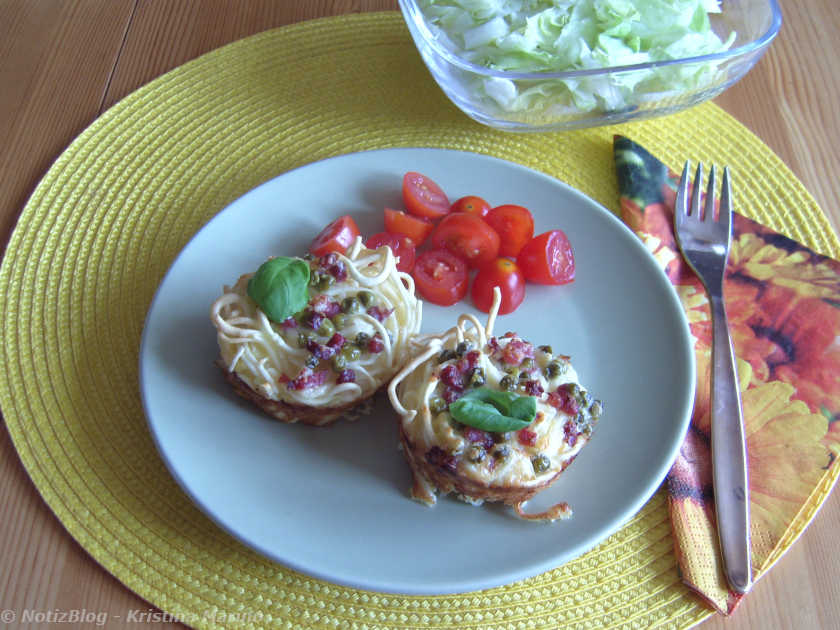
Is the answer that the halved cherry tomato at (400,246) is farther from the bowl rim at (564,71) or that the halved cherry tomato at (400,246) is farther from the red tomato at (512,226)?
the bowl rim at (564,71)

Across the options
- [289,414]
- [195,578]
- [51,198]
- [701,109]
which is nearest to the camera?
[195,578]

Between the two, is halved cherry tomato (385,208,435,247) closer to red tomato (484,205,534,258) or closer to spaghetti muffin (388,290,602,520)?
red tomato (484,205,534,258)

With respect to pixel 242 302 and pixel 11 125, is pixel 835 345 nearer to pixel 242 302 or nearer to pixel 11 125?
pixel 242 302

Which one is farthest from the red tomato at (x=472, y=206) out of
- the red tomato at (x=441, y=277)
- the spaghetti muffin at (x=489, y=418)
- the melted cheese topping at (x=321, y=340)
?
the spaghetti muffin at (x=489, y=418)

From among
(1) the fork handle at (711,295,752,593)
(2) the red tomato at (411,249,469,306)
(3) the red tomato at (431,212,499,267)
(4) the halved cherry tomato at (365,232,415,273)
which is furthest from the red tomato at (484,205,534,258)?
(1) the fork handle at (711,295,752,593)

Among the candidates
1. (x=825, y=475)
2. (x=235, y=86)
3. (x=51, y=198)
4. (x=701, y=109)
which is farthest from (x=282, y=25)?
(x=825, y=475)

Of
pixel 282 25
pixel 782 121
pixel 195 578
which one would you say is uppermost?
pixel 282 25

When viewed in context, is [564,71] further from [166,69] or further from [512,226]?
[166,69]
